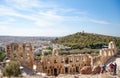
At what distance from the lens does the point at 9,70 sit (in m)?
→ 26.2

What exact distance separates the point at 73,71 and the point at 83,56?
3565 millimetres

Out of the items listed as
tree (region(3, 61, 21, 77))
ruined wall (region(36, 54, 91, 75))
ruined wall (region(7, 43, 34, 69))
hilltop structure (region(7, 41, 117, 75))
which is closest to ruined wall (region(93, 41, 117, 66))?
hilltop structure (region(7, 41, 117, 75))

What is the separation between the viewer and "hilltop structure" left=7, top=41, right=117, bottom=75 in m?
41.4

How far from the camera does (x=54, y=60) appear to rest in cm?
4750

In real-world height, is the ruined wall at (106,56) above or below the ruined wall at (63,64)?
above

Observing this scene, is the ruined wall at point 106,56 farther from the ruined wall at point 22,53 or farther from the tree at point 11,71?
the tree at point 11,71

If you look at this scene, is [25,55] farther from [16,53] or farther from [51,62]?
[51,62]

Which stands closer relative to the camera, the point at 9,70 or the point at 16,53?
the point at 9,70

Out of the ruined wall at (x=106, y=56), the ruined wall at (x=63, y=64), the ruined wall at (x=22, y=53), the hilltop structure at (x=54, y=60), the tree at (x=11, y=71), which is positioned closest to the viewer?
the tree at (x=11, y=71)

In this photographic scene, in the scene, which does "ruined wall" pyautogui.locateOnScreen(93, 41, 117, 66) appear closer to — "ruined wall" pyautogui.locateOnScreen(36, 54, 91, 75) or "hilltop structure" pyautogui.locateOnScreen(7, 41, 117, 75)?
"hilltop structure" pyautogui.locateOnScreen(7, 41, 117, 75)

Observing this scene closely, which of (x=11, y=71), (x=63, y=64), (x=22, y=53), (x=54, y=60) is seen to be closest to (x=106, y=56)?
(x=63, y=64)

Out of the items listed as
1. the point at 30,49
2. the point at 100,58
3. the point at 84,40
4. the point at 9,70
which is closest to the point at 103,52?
the point at 100,58

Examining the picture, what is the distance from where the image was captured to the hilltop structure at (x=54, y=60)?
4144cm

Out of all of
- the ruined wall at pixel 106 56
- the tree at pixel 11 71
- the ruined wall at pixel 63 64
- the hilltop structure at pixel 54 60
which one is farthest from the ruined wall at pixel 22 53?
the tree at pixel 11 71
